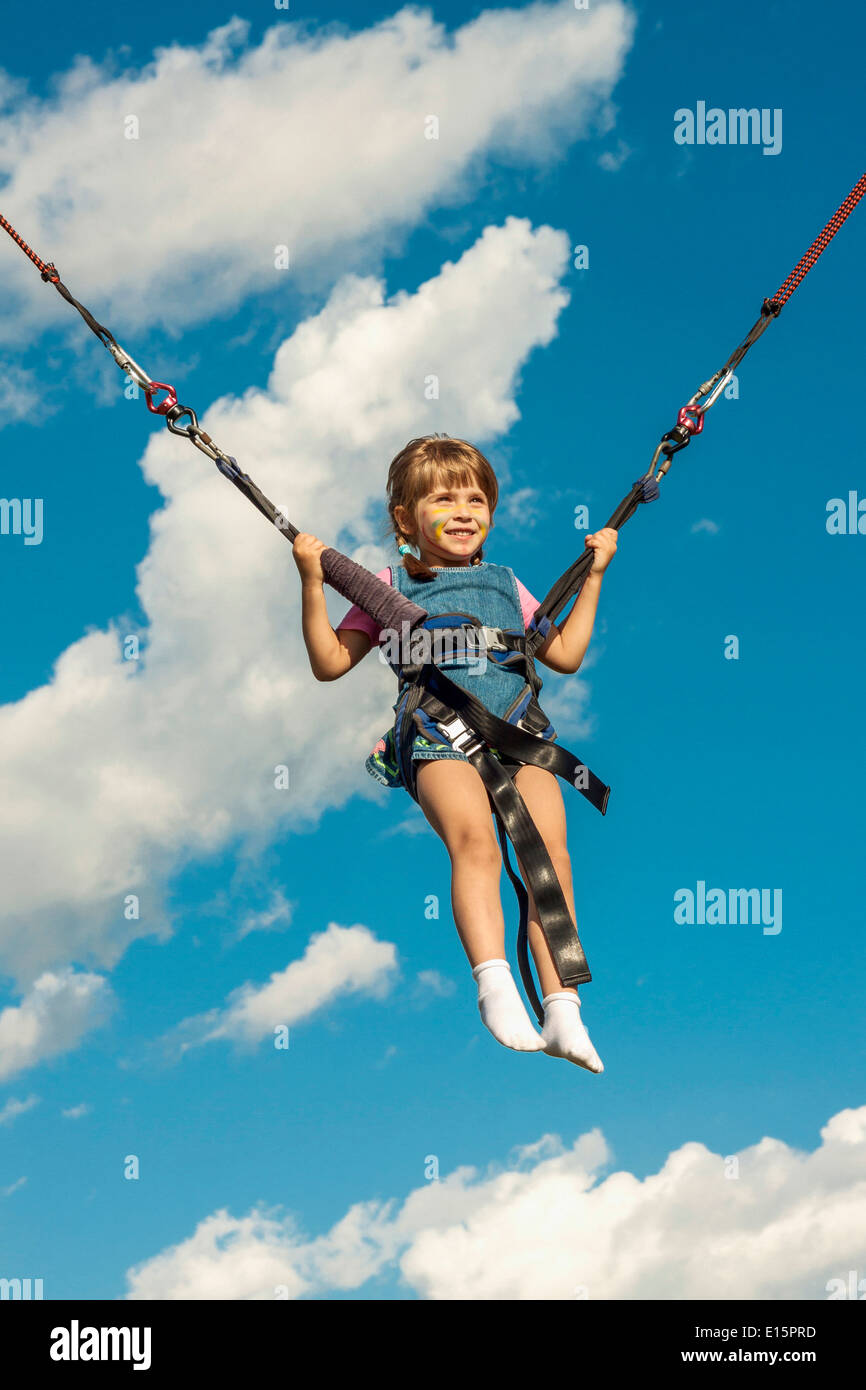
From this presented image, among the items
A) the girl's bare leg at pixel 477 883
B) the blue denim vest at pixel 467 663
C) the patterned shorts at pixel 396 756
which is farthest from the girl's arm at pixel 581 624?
the girl's bare leg at pixel 477 883

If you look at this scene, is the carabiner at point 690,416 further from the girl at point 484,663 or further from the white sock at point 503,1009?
the white sock at point 503,1009

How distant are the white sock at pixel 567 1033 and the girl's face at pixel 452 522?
2.45m

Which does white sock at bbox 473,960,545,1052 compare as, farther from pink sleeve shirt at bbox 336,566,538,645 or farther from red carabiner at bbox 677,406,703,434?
red carabiner at bbox 677,406,703,434

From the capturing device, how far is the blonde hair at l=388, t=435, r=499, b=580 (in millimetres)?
7352

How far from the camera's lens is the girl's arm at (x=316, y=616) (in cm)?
707

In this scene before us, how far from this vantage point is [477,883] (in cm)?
633

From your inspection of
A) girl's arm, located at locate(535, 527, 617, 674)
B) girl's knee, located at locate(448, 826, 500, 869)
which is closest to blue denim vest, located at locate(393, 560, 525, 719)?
girl's arm, located at locate(535, 527, 617, 674)

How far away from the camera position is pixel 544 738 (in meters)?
6.96

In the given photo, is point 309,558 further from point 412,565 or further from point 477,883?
point 477,883

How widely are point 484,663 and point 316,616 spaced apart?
92 centimetres

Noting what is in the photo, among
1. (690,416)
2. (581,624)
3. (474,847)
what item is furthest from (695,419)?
(474,847)

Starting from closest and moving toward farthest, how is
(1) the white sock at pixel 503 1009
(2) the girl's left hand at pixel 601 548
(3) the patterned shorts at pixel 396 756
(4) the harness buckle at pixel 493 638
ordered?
1. (1) the white sock at pixel 503 1009
2. (3) the patterned shorts at pixel 396 756
3. (4) the harness buckle at pixel 493 638
4. (2) the girl's left hand at pixel 601 548

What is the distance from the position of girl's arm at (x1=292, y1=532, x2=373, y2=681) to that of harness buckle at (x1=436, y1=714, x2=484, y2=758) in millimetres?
719
